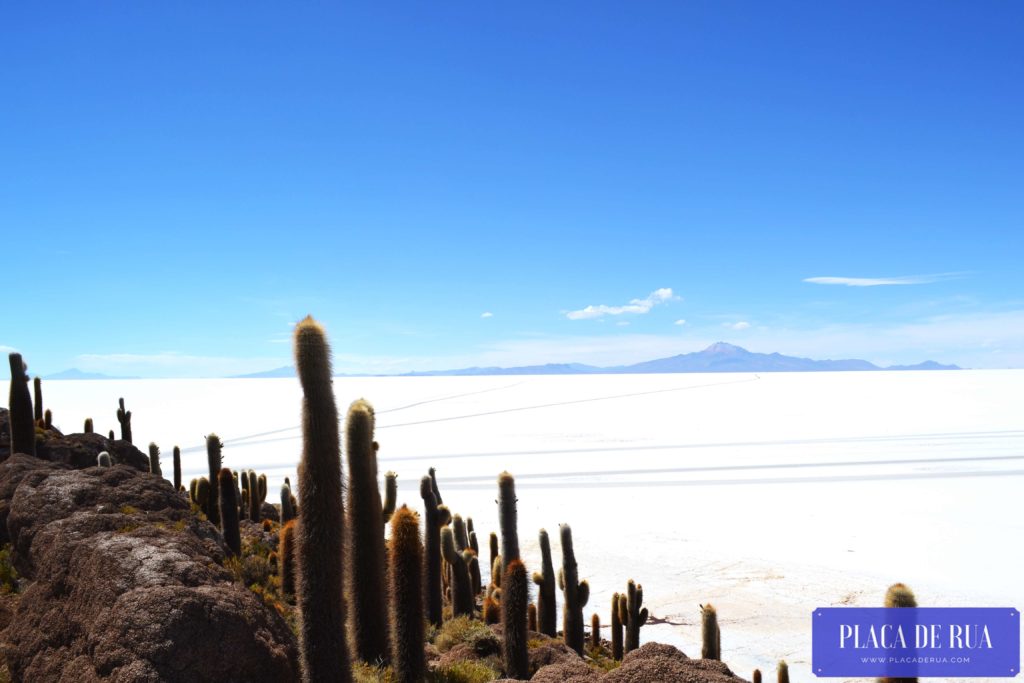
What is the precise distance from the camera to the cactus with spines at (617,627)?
9406mm

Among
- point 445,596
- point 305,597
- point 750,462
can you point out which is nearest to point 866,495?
point 750,462

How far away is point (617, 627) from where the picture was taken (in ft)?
31.5

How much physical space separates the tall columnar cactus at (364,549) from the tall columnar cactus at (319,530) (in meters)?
0.99

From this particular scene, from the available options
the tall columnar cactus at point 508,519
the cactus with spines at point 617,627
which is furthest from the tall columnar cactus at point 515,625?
the cactus with spines at point 617,627

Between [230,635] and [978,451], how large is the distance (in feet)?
101

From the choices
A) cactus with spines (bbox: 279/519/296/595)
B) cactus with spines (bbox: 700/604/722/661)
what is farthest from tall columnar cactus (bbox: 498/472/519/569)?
cactus with spines (bbox: 279/519/296/595)

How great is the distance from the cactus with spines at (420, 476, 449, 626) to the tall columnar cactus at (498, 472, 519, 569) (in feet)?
4.24

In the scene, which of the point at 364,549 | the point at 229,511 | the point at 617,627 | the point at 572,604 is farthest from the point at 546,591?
the point at 229,511

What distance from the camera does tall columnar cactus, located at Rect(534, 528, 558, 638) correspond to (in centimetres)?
963

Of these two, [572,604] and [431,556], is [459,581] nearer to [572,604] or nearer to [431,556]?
[431,556]

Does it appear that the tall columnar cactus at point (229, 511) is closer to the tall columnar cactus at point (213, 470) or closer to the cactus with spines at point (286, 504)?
the cactus with spines at point (286, 504)

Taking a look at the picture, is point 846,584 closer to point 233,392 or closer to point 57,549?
point 57,549

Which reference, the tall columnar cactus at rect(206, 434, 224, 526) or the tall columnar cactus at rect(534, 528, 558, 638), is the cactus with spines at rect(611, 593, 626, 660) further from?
the tall columnar cactus at rect(206, 434, 224, 526)

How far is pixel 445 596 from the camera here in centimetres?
1205
